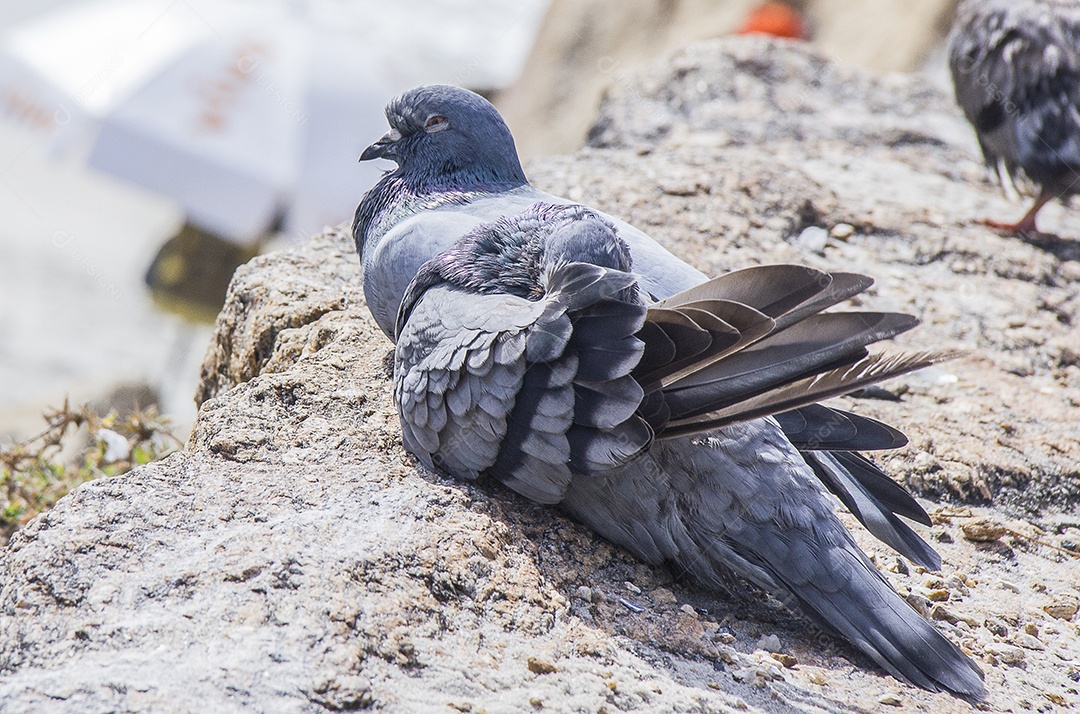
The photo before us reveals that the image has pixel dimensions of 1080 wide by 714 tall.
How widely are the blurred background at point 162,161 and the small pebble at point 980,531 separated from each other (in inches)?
145

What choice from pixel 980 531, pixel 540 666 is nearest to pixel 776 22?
pixel 980 531

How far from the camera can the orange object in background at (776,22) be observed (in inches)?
470

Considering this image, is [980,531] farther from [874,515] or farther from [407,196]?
[407,196]

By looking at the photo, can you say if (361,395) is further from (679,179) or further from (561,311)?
(679,179)

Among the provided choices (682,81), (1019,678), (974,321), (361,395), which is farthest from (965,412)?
(682,81)

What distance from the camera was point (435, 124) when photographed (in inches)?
142

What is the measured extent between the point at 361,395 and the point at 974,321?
2653 millimetres

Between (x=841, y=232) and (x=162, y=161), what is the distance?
4710 mm

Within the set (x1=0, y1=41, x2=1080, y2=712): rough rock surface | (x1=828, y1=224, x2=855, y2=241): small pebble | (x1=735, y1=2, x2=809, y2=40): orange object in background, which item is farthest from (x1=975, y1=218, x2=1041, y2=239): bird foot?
(x1=735, y1=2, x2=809, y2=40): orange object in background

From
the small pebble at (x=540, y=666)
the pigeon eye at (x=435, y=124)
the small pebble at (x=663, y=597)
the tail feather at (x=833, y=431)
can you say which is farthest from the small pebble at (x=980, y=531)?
the pigeon eye at (x=435, y=124)

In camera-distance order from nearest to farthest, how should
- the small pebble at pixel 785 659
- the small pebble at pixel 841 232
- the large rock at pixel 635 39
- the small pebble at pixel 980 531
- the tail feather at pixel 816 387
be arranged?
the tail feather at pixel 816 387
the small pebble at pixel 785 659
the small pebble at pixel 980 531
the small pebble at pixel 841 232
the large rock at pixel 635 39

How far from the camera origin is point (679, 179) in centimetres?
483

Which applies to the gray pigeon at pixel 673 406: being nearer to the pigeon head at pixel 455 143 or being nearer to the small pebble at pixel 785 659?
the small pebble at pixel 785 659

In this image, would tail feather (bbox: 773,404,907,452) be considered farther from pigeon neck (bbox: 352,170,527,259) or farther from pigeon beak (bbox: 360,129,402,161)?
pigeon beak (bbox: 360,129,402,161)
